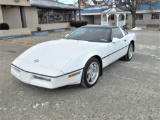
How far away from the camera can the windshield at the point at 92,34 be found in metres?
4.61

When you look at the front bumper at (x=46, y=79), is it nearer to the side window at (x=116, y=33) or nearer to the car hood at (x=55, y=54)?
the car hood at (x=55, y=54)

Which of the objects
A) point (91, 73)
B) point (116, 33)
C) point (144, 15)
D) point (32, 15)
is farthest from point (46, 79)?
point (144, 15)

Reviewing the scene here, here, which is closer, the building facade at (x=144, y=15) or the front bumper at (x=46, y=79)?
the front bumper at (x=46, y=79)

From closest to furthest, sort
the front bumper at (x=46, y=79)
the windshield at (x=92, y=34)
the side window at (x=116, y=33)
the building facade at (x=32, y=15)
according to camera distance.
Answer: the front bumper at (x=46, y=79)
the windshield at (x=92, y=34)
the side window at (x=116, y=33)
the building facade at (x=32, y=15)

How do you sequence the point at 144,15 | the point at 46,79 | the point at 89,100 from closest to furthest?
the point at 46,79, the point at 89,100, the point at 144,15

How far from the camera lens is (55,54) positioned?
11.7 ft

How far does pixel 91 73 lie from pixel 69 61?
76 centimetres

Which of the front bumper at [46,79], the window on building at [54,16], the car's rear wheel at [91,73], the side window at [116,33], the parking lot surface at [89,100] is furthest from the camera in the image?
the window on building at [54,16]

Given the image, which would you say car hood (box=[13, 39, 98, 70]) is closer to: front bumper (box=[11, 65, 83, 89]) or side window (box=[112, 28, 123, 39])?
front bumper (box=[11, 65, 83, 89])

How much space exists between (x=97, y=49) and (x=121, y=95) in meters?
1.21

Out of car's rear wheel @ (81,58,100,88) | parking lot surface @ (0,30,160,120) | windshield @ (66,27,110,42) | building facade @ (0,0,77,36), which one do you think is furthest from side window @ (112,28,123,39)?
building facade @ (0,0,77,36)

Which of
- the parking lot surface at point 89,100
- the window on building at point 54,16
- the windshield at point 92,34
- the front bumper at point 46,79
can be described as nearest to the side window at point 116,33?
the windshield at point 92,34

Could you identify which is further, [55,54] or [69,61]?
[55,54]

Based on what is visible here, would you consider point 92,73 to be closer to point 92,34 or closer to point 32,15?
point 92,34
